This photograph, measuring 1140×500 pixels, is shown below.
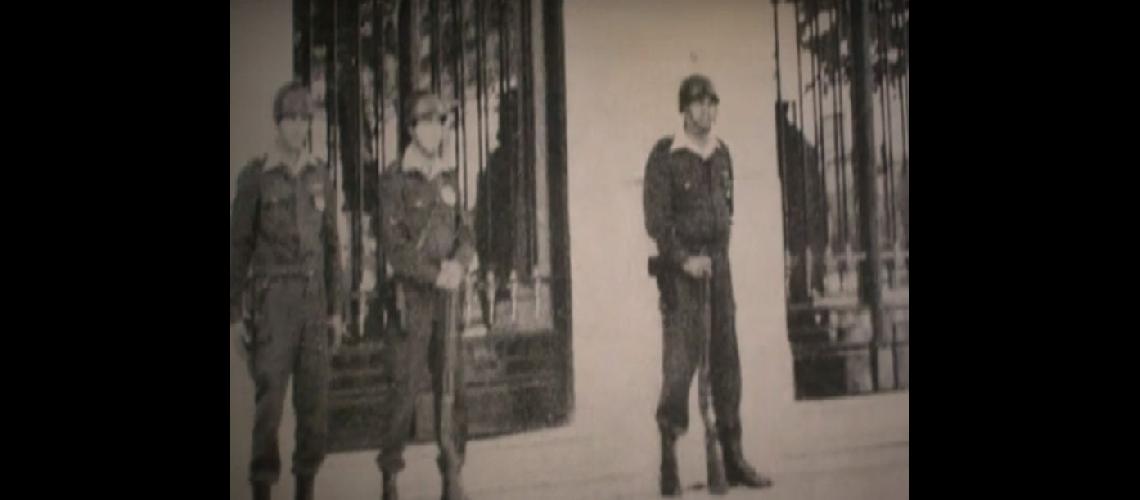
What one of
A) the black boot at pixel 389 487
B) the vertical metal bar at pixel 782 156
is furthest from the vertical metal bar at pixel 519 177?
the vertical metal bar at pixel 782 156

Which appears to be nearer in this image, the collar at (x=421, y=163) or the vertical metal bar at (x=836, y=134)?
the collar at (x=421, y=163)

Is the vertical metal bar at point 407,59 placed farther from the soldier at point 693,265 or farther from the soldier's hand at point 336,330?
the soldier at point 693,265

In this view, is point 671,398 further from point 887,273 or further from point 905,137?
point 905,137

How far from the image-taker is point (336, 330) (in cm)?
266

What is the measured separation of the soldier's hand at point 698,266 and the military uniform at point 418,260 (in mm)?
757

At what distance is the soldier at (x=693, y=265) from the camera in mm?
2869

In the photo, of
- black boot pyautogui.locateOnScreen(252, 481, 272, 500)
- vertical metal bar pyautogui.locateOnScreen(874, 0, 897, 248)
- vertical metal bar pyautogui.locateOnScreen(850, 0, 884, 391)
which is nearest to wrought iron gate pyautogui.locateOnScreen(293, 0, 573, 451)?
black boot pyautogui.locateOnScreen(252, 481, 272, 500)

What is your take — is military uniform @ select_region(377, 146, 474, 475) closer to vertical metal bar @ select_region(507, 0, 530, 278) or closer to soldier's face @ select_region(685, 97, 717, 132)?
vertical metal bar @ select_region(507, 0, 530, 278)

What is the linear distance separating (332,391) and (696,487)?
1.23 metres

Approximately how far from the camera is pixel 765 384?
9.67 ft

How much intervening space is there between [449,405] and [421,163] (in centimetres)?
78

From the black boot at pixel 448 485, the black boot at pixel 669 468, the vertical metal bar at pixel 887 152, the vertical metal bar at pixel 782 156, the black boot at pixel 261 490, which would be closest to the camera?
the black boot at pixel 261 490

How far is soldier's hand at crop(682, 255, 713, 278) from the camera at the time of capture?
9.50 ft

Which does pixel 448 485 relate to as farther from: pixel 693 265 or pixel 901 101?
pixel 901 101
